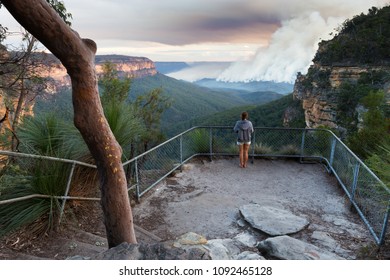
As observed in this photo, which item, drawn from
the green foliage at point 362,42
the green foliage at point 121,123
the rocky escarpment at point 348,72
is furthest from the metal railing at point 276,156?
the green foliage at point 362,42

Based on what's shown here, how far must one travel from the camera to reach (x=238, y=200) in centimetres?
595

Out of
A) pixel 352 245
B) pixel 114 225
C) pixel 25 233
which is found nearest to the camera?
pixel 114 225

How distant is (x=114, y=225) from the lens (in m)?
3.24

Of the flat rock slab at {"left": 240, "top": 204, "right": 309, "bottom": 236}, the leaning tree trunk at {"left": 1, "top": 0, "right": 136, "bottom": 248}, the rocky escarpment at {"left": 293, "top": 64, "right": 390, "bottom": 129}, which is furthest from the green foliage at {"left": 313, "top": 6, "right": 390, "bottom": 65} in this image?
the leaning tree trunk at {"left": 1, "top": 0, "right": 136, "bottom": 248}

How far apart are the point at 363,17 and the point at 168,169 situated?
40986mm

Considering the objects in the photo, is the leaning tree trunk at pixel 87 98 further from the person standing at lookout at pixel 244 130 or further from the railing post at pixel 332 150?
the railing post at pixel 332 150

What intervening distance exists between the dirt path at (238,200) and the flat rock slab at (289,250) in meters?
0.83

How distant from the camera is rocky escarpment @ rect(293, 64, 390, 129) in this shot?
32469 mm

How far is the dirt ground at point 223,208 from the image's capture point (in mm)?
3834

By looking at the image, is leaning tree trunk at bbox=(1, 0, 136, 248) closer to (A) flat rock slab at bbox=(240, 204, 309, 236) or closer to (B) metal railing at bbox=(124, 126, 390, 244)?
(B) metal railing at bbox=(124, 126, 390, 244)

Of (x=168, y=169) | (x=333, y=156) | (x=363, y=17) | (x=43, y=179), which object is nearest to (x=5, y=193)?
(x=43, y=179)

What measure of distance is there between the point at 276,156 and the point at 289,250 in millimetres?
5228

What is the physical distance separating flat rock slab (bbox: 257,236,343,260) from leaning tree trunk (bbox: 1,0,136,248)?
5.19 ft
